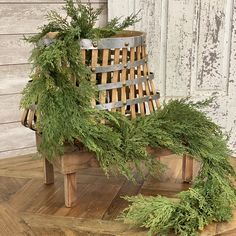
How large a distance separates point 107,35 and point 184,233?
1.68 feet

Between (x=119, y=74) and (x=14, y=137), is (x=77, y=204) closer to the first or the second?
(x=119, y=74)

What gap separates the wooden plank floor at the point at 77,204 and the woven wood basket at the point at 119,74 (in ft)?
0.65

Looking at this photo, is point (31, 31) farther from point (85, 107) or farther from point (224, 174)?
point (224, 174)

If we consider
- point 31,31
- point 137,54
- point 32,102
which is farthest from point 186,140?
point 31,31

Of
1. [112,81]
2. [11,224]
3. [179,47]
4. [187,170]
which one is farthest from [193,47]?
[11,224]

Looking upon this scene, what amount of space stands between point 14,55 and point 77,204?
86 centimetres

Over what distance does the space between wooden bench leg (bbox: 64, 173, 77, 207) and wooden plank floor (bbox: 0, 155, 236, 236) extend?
0.06 ft

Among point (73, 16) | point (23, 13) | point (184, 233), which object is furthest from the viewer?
point (23, 13)

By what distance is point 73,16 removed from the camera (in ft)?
3.10

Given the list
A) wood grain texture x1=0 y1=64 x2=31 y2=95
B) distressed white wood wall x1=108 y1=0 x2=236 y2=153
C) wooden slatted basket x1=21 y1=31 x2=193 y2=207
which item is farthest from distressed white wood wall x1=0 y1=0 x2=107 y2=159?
wooden slatted basket x1=21 y1=31 x2=193 y2=207

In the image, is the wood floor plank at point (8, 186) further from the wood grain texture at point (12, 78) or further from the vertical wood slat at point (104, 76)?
the wood grain texture at point (12, 78)

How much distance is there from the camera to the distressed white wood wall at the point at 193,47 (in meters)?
1.63

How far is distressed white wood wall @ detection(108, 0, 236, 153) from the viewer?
1632 mm

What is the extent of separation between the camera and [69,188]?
3.25 ft
